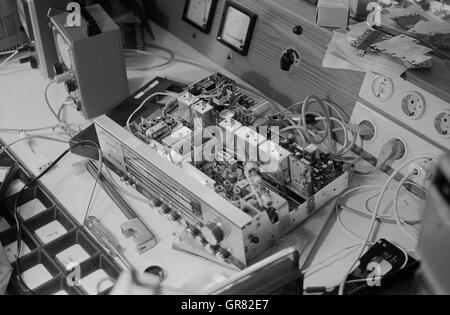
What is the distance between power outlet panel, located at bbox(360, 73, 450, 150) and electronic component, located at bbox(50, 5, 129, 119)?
66 centimetres

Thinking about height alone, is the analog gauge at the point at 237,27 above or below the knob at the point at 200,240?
above

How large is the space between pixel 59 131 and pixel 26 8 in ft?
1.41

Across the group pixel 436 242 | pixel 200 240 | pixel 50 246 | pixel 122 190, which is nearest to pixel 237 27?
pixel 122 190

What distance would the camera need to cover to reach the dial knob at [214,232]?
1142mm

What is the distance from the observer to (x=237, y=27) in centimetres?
164

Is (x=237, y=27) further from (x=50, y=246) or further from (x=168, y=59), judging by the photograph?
(x=50, y=246)

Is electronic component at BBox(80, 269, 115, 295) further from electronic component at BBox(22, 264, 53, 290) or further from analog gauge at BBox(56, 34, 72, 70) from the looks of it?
analog gauge at BBox(56, 34, 72, 70)

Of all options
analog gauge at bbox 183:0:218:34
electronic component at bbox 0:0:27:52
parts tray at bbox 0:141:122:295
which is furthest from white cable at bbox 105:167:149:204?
electronic component at bbox 0:0:27:52

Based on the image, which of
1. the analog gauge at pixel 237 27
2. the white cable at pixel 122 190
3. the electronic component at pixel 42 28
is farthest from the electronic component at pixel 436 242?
the electronic component at pixel 42 28

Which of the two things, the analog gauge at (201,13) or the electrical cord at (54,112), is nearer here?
the electrical cord at (54,112)

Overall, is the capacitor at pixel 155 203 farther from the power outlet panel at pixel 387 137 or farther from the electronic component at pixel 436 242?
the electronic component at pixel 436 242

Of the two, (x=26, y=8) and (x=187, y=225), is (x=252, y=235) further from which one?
(x=26, y=8)

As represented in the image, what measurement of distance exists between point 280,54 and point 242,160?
0.40m

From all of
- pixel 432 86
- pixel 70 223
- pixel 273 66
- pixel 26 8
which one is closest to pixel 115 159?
pixel 70 223
